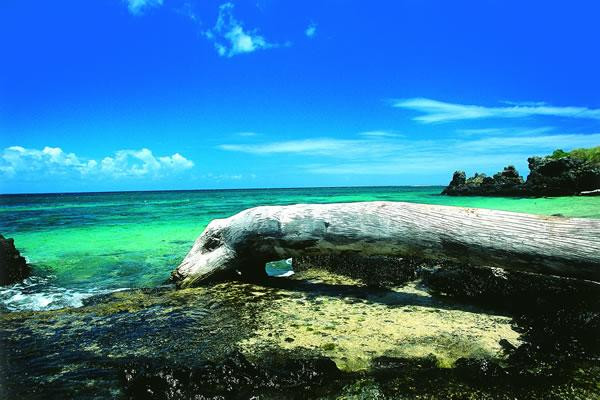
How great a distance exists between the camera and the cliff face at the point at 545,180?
105 feet

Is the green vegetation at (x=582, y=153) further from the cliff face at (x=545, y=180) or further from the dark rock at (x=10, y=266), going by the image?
the dark rock at (x=10, y=266)

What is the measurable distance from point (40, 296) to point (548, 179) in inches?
1605

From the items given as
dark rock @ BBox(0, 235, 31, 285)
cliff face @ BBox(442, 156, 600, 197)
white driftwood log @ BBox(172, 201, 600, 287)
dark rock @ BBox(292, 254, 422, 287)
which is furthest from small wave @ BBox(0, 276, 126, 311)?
cliff face @ BBox(442, 156, 600, 197)

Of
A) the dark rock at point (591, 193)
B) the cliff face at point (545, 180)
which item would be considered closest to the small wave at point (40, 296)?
the dark rock at point (591, 193)

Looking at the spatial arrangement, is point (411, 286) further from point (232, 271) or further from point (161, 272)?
point (161, 272)

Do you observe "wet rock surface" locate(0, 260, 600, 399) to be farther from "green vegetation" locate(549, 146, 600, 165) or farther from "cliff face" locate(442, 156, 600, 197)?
"green vegetation" locate(549, 146, 600, 165)

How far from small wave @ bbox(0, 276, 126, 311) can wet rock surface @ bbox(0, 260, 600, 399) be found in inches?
50.7

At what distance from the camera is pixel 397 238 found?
15.7 ft

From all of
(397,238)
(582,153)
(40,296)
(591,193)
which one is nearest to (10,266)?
(40,296)

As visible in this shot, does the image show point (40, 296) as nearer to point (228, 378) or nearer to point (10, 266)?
point (10, 266)

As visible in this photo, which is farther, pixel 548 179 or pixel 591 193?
pixel 548 179

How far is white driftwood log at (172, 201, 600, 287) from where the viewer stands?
13.0 feet

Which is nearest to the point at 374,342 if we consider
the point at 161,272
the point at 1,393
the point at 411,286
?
the point at 411,286

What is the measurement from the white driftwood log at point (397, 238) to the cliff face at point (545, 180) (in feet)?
112
